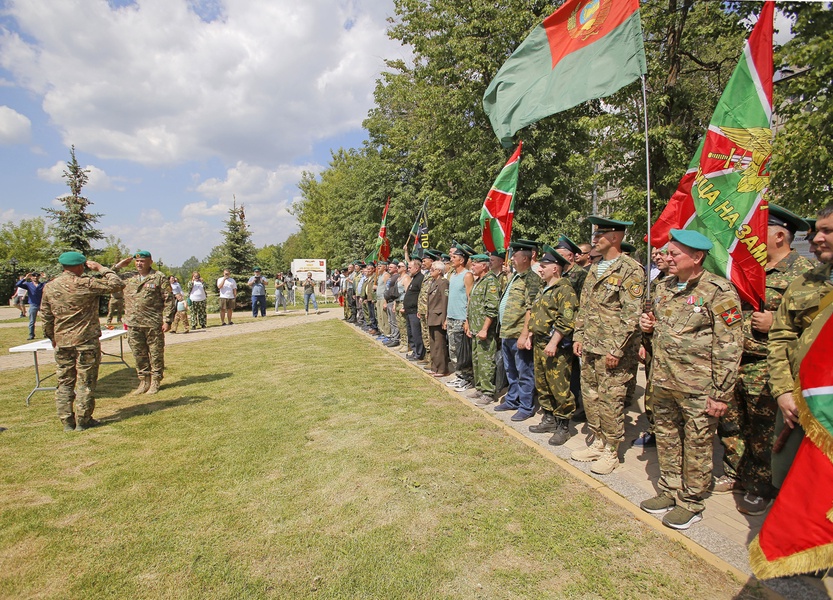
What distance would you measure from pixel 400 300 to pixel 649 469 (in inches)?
296

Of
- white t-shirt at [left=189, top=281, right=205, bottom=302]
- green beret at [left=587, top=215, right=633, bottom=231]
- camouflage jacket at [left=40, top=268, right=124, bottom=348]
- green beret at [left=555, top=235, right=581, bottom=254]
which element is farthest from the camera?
white t-shirt at [left=189, top=281, right=205, bottom=302]

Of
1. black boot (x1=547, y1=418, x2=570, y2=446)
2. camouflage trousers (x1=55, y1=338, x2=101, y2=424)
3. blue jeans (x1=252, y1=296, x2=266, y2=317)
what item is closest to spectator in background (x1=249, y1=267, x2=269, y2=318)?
blue jeans (x1=252, y1=296, x2=266, y2=317)

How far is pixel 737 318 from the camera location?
316 cm

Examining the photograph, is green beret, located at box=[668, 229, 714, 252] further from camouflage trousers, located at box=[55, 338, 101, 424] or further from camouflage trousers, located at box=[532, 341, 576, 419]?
camouflage trousers, located at box=[55, 338, 101, 424]

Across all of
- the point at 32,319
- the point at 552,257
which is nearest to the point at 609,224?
the point at 552,257

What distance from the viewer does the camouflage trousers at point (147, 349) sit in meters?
7.63

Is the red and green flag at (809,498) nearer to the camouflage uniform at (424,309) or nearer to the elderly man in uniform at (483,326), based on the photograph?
the elderly man in uniform at (483,326)

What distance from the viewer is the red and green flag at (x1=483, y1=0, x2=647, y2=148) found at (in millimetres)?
4543

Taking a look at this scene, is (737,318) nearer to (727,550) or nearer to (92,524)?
(727,550)

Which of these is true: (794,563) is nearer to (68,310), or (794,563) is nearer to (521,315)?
(521,315)

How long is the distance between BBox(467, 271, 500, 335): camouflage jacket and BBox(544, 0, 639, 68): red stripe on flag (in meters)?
2.97

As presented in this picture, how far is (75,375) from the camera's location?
19.1ft

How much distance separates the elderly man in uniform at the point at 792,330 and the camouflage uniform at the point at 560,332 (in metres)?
2.06

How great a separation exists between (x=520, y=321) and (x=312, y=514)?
11.5 feet
